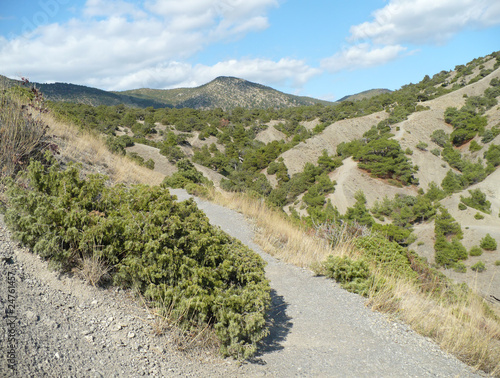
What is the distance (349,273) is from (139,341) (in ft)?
11.2

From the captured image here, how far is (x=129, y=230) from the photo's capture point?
3322mm

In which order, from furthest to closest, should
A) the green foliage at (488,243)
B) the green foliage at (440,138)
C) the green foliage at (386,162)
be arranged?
1. the green foliage at (440,138)
2. the green foliage at (386,162)
3. the green foliage at (488,243)

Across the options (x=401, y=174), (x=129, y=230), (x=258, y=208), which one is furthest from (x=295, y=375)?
(x=401, y=174)

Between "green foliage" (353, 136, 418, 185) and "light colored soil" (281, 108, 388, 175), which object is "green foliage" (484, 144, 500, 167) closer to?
"green foliage" (353, 136, 418, 185)

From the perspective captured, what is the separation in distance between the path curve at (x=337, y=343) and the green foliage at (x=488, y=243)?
78.9 ft

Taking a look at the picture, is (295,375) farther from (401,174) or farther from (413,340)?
(401,174)

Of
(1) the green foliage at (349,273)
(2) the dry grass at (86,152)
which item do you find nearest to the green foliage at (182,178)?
(2) the dry grass at (86,152)

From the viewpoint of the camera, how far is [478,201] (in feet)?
103

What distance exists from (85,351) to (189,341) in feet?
2.98

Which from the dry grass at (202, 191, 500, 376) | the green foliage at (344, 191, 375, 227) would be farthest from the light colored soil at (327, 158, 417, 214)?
the dry grass at (202, 191, 500, 376)

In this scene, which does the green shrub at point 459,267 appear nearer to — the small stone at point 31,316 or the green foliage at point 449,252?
the green foliage at point 449,252

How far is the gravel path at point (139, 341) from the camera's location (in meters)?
2.41

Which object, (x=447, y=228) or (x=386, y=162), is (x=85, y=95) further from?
(x=447, y=228)

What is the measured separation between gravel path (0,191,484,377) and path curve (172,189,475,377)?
0.4 inches
